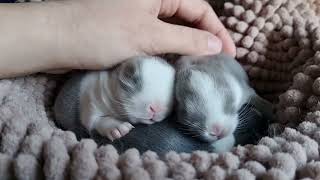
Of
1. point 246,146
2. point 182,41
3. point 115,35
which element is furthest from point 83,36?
point 246,146

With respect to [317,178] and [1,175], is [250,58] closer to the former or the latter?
[317,178]

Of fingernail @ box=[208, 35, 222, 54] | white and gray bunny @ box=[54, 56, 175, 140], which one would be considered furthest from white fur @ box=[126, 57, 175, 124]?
fingernail @ box=[208, 35, 222, 54]

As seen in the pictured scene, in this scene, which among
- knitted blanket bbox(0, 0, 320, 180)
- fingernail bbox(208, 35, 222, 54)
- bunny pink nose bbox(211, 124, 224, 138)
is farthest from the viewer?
fingernail bbox(208, 35, 222, 54)

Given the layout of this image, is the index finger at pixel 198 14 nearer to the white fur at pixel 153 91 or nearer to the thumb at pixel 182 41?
the thumb at pixel 182 41

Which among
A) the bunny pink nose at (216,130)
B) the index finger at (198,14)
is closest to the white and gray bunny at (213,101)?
the bunny pink nose at (216,130)

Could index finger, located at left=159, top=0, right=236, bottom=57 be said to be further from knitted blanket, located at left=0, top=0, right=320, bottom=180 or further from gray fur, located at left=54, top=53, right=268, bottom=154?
gray fur, located at left=54, top=53, right=268, bottom=154

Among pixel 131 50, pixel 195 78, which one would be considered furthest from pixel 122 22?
pixel 195 78

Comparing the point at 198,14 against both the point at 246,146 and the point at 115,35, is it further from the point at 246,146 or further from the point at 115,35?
the point at 246,146
